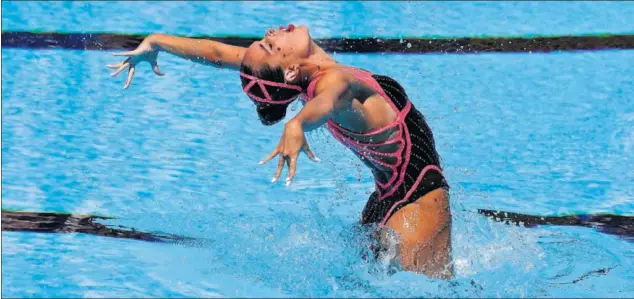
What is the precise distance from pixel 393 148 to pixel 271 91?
1.28ft

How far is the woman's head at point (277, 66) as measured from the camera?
258 cm

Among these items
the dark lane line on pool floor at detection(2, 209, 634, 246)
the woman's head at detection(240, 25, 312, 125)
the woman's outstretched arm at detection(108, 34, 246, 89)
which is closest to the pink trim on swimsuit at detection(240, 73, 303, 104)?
the woman's head at detection(240, 25, 312, 125)

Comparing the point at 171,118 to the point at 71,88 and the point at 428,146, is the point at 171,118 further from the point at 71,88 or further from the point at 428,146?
the point at 428,146

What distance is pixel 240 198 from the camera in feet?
11.6

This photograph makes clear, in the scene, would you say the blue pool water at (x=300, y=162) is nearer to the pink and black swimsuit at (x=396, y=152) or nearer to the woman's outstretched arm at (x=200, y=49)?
the pink and black swimsuit at (x=396, y=152)

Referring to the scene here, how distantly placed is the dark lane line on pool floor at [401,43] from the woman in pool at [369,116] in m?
1.54

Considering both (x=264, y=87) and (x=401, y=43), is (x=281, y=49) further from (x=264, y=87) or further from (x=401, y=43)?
(x=401, y=43)

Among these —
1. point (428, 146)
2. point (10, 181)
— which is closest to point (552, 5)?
point (428, 146)

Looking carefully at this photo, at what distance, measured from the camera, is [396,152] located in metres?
2.80

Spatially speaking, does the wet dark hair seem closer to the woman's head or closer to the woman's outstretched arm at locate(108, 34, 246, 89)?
the woman's head

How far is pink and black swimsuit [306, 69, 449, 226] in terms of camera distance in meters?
2.73

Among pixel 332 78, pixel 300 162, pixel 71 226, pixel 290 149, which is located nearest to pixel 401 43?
pixel 300 162

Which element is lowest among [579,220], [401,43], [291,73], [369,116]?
[579,220]

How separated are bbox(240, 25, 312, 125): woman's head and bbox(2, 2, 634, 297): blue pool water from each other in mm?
545
